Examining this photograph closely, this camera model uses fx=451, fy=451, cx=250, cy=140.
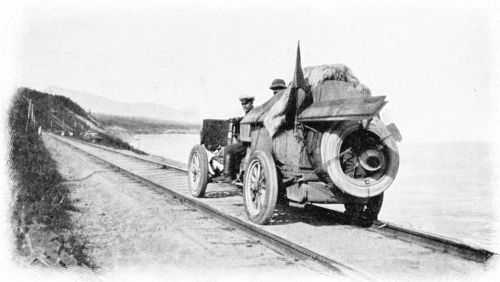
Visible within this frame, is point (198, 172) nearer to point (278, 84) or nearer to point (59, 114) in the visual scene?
point (278, 84)

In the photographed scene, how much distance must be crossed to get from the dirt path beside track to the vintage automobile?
94 cm

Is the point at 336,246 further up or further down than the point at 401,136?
further down

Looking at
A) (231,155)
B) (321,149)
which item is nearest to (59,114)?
(231,155)

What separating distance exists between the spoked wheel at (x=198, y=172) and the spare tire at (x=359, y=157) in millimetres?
3547

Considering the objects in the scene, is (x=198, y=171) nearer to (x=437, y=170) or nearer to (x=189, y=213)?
(x=189, y=213)

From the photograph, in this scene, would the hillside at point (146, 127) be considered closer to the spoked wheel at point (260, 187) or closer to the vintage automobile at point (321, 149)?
the spoked wheel at point (260, 187)

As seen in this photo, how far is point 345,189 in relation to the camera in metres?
5.53

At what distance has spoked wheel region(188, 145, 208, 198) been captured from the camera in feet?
28.8

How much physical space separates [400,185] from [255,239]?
28.1 feet

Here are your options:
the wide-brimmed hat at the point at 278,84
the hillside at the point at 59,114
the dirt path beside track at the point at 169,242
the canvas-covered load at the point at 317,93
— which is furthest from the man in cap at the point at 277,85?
the hillside at the point at 59,114

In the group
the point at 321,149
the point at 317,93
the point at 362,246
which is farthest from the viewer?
the point at 317,93

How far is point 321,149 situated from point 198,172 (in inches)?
155

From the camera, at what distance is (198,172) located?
29.8ft

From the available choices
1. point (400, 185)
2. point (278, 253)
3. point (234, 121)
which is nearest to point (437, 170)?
point (400, 185)
